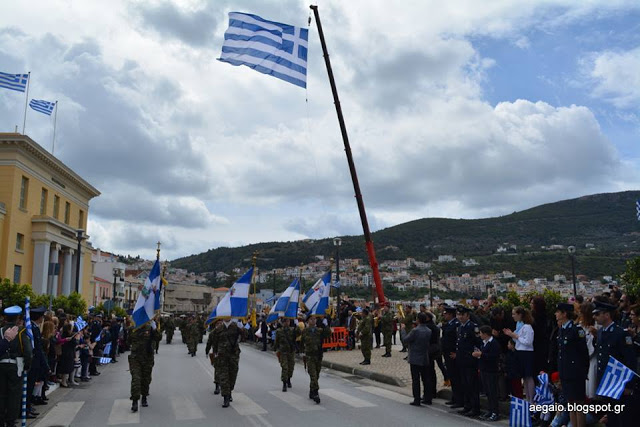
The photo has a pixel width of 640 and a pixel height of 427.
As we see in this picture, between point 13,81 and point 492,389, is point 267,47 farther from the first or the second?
point 13,81

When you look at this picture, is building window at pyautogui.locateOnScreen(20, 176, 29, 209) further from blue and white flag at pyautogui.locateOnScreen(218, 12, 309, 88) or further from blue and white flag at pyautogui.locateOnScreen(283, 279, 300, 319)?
blue and white flag at pyautogui.locateOnScreen(283, 279, 300, 319)

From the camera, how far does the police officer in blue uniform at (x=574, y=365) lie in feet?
23.6

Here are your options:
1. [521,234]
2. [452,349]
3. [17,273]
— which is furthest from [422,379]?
[521,234]

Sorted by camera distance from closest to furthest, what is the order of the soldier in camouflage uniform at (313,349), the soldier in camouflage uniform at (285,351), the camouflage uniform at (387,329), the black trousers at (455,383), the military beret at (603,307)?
1. the military beret at (603,307)
2. the black trousers at (455,383)
3. the soldier in camouflage uniform at (313,349)
4. the soldier in camouflage uniform at (285,351)
5. the camouflage uniform at (387,329)

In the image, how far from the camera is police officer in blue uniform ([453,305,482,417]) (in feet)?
32.6

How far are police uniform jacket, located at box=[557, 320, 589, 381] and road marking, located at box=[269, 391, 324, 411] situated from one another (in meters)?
4.86

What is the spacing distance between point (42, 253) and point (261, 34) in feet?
105

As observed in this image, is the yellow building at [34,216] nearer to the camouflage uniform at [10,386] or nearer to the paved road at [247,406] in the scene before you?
the paved road at [247,406]

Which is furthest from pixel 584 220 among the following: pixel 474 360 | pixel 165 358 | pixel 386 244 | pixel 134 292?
pixel 474 360

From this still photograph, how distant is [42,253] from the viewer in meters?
43.1

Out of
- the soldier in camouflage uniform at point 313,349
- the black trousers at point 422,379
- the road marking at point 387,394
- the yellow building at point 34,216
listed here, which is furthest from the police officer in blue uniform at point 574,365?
the yellow building at point 34,216

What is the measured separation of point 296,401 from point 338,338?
13.6 metres

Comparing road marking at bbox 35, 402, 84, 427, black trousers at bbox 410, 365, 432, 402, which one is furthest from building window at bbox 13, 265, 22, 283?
black trousers at bbox 410, 365, 432, 402

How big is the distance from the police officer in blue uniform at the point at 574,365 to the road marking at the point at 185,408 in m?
6.12
